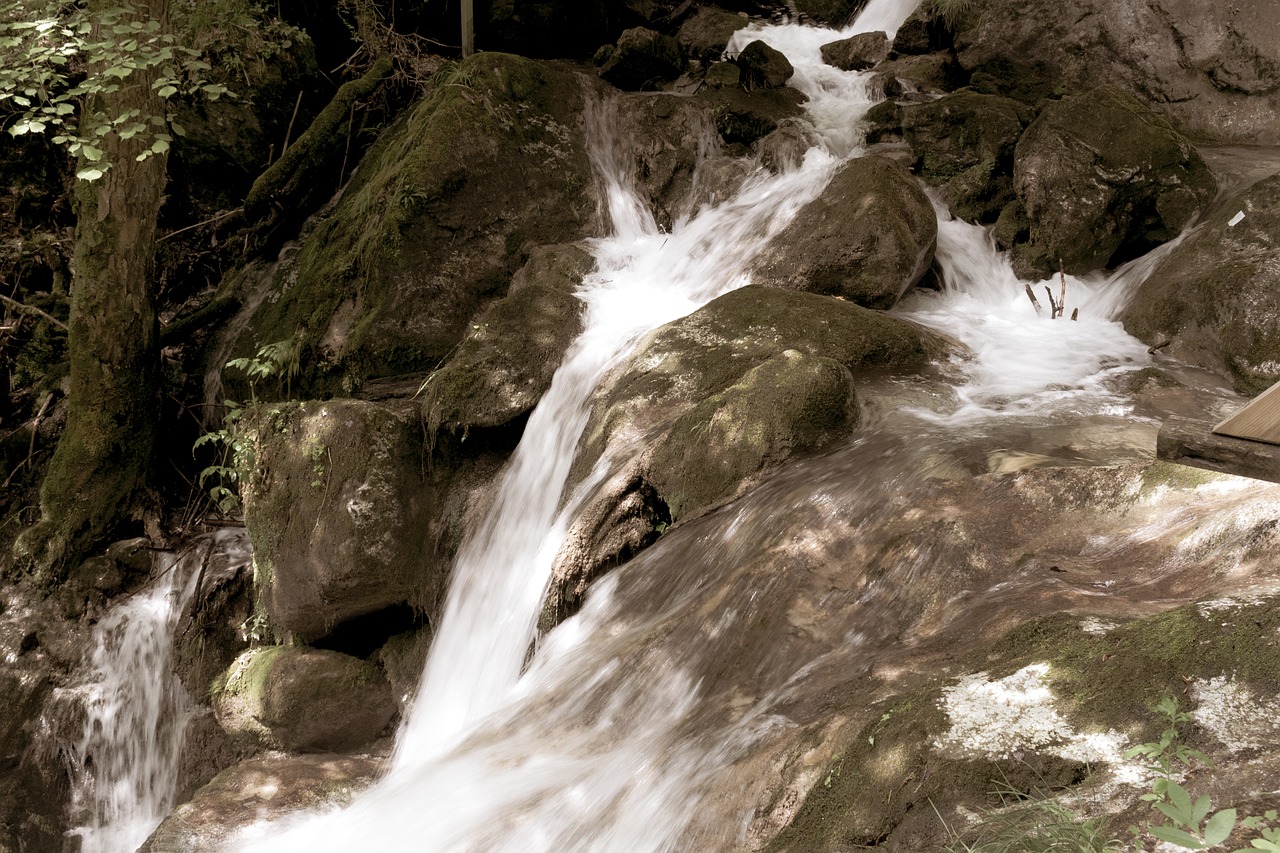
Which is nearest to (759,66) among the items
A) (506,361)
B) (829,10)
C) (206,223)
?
(829,10)

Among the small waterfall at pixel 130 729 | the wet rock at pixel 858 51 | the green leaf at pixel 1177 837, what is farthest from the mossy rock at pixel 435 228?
the green leaf at pixel 1177 837

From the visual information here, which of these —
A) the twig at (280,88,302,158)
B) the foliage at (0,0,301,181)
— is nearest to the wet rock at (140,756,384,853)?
the foliage at (0,0,301,181)

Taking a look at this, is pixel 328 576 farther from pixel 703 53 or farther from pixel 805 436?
pixel 703 53

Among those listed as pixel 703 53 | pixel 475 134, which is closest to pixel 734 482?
pixel 475 134

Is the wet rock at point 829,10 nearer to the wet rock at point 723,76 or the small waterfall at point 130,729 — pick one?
the wet rock at point 723,76

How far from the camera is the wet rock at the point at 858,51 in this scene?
35.0 ft

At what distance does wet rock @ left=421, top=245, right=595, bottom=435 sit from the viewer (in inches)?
238

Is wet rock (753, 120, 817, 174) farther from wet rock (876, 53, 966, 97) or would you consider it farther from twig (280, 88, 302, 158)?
twig (280, 88, 302, 158)

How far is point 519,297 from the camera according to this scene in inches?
271

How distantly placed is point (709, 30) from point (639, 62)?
2880 mm

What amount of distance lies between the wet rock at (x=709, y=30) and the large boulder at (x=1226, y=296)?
6.51m

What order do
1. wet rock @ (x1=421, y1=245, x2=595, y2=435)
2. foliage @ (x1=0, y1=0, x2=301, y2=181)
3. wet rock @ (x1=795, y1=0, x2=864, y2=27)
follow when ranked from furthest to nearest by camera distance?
1. wet rock @ (x1=795, y1=0, x2=864, y2=27)
2. wet rock @ (x1=421, y1=245, x2=595, y2=435)
3. foliage @ (x1=0, y1=0, x2=301, y2=181)

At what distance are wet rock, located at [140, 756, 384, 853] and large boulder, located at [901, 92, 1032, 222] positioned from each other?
255 inches

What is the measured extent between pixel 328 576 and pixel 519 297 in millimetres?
2526
